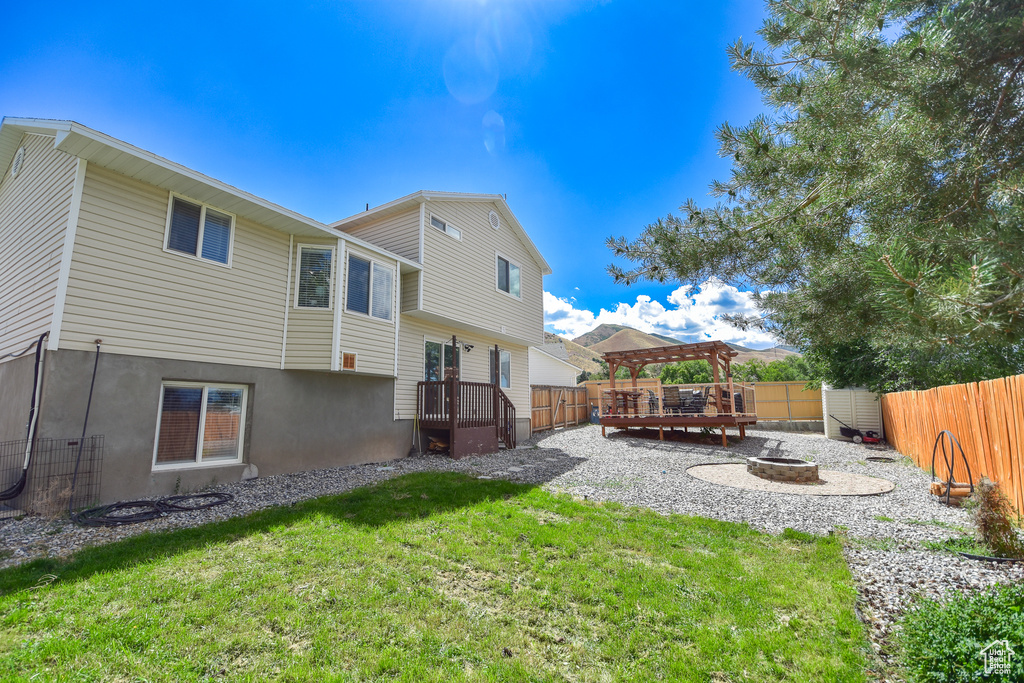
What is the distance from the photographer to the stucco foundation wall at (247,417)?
223 inches

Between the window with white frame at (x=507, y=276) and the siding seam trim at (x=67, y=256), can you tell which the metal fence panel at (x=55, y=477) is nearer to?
the siding seam trim at (x=67, y=256)

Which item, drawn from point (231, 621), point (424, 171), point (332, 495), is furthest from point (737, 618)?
point (424, 171)

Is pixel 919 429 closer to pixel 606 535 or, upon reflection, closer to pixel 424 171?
pixel 606 535

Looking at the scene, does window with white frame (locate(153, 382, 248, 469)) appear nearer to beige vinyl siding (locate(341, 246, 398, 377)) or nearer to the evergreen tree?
beige vinyl siding (locate(341, 246, 398, 377))

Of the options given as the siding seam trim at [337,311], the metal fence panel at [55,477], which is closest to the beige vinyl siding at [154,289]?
the siding seam trim at [337,311]

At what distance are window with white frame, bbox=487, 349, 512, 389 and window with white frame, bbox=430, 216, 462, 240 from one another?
3766 millimetres

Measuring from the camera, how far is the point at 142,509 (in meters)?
5.56

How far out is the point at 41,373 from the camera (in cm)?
557

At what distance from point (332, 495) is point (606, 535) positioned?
4.13 meters

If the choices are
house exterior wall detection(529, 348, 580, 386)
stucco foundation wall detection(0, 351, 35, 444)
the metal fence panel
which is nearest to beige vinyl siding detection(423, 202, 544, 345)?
the metal fence panel

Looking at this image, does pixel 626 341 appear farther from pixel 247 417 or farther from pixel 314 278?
pixel 247 417

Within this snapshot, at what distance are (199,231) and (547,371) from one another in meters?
24.0

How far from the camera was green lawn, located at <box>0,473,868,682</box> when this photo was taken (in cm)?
238

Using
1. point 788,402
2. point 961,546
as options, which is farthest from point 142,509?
point 788,402
